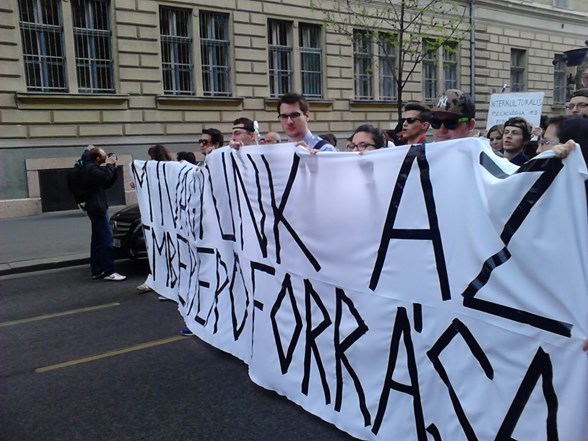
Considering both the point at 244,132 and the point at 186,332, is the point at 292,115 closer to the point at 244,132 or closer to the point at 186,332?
the point at 244,132

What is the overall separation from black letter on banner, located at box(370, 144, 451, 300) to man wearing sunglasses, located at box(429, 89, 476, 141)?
102 cm

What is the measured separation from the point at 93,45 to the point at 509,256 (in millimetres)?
13786

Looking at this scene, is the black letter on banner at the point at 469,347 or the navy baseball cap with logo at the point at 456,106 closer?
the black letter on banner at the point at 469,347

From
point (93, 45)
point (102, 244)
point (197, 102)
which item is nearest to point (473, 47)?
point (197, 102)

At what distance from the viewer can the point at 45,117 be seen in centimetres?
1312

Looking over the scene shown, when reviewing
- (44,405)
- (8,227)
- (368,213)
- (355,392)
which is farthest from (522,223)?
(8,227)

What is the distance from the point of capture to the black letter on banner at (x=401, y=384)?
2.63m

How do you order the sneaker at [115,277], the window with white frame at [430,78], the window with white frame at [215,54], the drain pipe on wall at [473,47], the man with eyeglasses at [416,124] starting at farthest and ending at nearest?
1. the drain pipe on wall at [473,47]
2. the window with white frame at [430,78]
3. the window with white frame at [215,54]
4. the sneaker at [115,277]
5. the man with eyeglasses at [416,124]

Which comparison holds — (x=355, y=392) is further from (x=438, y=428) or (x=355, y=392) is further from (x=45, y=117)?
(x=45, y=117)

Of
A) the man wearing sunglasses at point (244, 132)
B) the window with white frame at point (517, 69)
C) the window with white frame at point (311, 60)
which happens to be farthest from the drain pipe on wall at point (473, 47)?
the man wearing sunglasses at point (244, 132)

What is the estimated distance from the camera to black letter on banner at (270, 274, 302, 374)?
343 centimetres

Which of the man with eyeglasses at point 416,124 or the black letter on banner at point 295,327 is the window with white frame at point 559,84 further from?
the black letter on banner at point 295,327

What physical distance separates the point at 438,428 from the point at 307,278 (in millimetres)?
1148

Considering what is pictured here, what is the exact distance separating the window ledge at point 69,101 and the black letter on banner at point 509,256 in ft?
42.1
